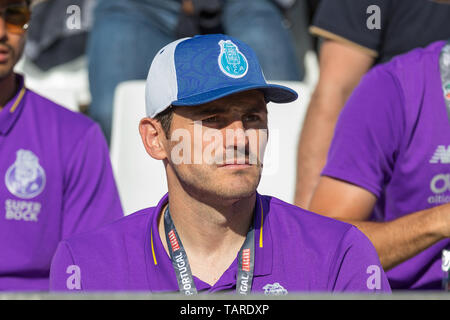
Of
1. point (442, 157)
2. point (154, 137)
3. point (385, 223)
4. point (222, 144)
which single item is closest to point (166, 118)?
point (154, 137)

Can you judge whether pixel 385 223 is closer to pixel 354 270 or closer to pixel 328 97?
pixel 354 270

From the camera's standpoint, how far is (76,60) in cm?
429

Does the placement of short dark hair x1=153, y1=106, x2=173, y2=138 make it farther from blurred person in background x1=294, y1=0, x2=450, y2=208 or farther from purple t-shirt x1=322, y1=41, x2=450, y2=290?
blurred person in background x1=294, y1=0, x2=450, y2=208

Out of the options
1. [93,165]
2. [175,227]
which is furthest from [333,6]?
[175,227]

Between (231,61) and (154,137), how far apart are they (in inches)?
10.5

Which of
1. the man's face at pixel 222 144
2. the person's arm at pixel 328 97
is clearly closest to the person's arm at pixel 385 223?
the person's arm at pixel 328 97

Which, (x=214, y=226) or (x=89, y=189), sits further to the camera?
(x=89, y=189)

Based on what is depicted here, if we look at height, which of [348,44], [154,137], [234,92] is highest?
[348,44]

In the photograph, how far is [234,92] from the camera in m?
1.63

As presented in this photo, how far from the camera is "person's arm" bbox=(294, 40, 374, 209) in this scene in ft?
9.56

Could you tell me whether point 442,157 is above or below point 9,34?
below

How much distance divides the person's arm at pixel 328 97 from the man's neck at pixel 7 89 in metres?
1.07
